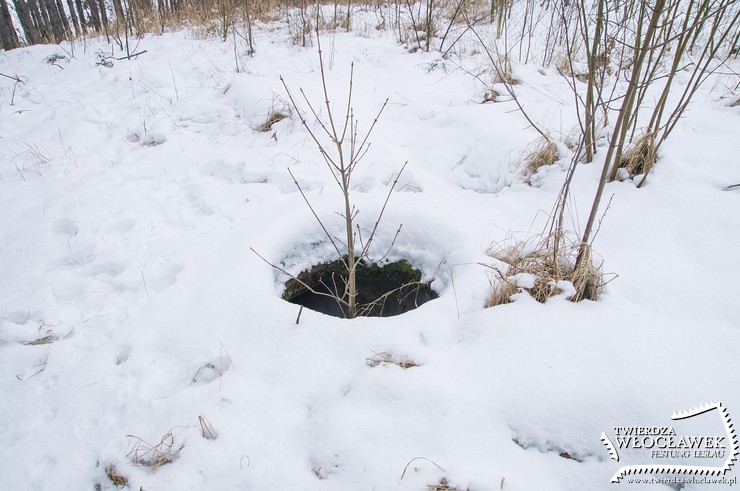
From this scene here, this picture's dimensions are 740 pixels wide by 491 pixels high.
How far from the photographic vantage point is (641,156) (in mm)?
2566

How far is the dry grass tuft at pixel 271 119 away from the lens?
3.61 meters

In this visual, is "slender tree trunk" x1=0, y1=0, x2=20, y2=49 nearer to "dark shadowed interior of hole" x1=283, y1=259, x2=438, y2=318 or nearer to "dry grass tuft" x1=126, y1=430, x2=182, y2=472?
"dark shadowed interior of hole" x1=283, y1=259, x2=438, y2=318

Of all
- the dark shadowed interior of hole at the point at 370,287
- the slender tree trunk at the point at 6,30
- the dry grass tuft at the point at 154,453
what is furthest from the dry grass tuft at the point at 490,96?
the slender tree trunk at the point at 6,30

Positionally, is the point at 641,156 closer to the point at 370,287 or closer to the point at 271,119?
the point at 370,287

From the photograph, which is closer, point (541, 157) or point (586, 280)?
point (586, 280)

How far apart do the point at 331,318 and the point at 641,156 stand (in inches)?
92.1

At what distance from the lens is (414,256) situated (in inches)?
96.7

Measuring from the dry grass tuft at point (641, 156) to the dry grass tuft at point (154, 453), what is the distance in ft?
9.93

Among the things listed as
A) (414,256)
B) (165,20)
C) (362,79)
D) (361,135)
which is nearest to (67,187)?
(361,135)

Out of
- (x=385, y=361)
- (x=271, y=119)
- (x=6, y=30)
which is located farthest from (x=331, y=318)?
(x=6, y=30)

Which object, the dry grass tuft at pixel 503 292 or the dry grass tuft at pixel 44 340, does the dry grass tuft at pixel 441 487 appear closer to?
the dry grass tuft at pixel 503 292

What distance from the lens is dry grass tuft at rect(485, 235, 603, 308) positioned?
69.5 inches

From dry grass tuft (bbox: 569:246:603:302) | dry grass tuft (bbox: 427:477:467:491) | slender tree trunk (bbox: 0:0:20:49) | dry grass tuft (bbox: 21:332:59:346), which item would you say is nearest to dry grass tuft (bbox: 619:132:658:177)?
dry grass tuft (bbox: 569:246:603:302)

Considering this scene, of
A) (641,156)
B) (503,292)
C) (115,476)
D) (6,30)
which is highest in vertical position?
(6,30)
